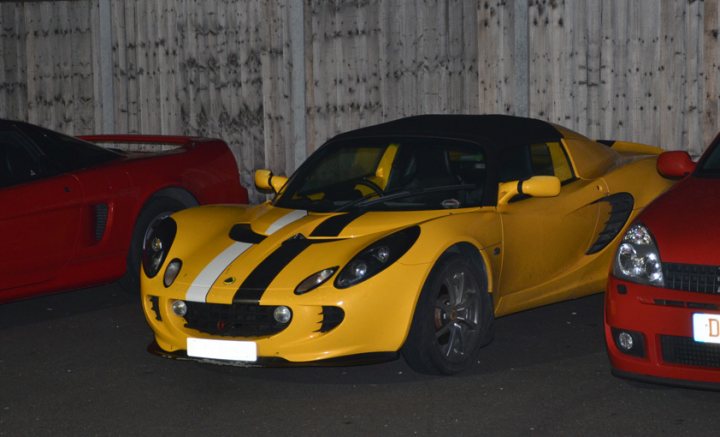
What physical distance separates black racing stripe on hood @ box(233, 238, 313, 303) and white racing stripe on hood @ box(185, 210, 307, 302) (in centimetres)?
20

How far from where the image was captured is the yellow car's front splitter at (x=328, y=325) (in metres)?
6.64

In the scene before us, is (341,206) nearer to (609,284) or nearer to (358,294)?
(358,294)

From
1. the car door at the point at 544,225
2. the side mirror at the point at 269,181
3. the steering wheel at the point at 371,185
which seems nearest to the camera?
the car door at the point at 544,225

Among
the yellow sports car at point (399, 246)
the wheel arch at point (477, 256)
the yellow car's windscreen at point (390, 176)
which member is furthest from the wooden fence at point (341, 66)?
the wheel arch at point (477, 256)

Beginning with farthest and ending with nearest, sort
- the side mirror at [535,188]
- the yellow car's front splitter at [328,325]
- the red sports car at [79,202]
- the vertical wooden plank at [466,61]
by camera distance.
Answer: the vertical wooden plank at [466,61], the red sports car at [79,202], the side mirror at [535,188], the yellow car's front splitter at [328,325]

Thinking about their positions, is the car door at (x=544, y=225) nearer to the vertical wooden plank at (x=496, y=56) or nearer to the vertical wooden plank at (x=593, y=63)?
the vertical wooden plank at (x=593, y=63)

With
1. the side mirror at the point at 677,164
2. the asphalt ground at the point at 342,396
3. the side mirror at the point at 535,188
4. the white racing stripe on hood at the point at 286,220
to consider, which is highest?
the side mirror at the point at 677,164

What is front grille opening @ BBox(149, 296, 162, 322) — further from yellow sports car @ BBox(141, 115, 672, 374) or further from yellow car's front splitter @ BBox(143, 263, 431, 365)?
yellow car's front splitter @ BBox(143, 263, 431, 365)

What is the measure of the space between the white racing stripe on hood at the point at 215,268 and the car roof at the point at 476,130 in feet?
3.66

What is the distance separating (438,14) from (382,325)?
21.8 ft

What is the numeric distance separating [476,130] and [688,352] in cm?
243

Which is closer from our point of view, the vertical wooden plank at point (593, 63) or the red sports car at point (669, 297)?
the red sports car at point (669, 297)

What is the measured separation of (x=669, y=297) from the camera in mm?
6141

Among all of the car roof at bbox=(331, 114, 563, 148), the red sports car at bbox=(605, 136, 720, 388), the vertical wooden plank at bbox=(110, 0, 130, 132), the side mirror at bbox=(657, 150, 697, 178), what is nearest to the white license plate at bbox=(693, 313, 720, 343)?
the red sports car at bbox=(605, 136, 720, 388)
